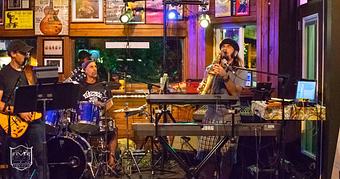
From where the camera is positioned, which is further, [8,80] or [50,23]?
[50,23]

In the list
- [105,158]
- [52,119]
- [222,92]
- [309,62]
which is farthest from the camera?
[105,158]

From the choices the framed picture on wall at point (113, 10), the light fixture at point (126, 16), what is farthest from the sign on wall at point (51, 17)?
the light fixture at point (126, 16)

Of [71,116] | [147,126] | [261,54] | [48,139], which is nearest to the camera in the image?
[147,126]

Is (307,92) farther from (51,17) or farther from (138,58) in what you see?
(51,17)

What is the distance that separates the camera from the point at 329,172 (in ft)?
16.5

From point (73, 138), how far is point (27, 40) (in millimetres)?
3068

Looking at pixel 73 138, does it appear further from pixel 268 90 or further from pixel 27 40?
pixel 27 40

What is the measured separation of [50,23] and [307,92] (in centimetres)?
493

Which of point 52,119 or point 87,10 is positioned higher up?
point 87,10

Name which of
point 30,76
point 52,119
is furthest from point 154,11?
point 52,119

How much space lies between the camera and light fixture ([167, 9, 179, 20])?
8.44 m

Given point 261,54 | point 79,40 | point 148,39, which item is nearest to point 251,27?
point 261,54

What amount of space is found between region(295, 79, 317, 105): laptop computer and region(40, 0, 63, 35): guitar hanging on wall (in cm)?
467

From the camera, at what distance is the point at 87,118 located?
6.82 metres
